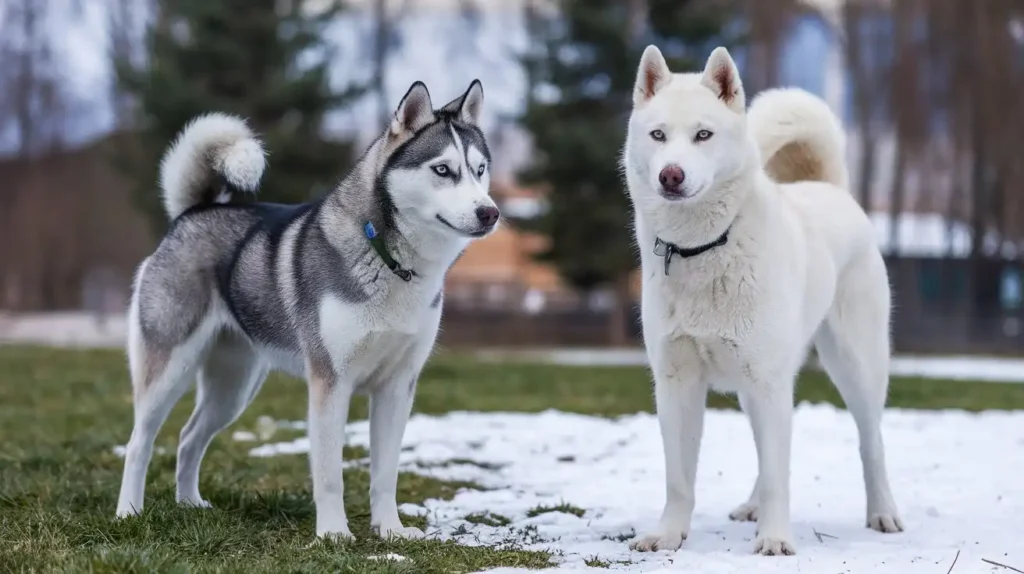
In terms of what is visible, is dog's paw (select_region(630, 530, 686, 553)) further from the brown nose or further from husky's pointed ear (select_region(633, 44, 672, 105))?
husky's pointed ear (select_region(633, 44, 672, 105))

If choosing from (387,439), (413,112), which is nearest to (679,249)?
(413,112)

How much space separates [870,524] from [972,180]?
775 inches

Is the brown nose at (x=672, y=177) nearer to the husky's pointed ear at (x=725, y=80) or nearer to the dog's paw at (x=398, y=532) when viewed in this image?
the husky's pointed ear at (x=725, y=80)

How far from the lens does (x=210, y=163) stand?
15.3 ft

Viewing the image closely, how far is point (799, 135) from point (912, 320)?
Result: 18170mm

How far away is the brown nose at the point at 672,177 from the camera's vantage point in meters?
3.60

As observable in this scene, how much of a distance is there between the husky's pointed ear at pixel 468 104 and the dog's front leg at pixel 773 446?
1557 millimetres

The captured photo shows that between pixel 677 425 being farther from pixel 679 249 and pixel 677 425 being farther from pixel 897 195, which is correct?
pixel 897 195

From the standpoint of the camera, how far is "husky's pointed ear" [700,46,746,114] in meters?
3.88

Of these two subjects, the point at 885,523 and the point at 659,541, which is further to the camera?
the point at 885,523

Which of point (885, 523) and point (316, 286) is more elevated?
point (316, 286)

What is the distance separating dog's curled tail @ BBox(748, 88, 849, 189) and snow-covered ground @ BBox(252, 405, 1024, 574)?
1.62m

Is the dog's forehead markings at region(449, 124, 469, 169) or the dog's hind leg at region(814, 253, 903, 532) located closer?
the dog's forehead markings at region(449, 124, 469, 169)

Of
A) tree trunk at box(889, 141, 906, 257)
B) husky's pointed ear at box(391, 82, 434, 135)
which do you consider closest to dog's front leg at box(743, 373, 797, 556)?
husky's pointed ear at box(391, 82, 434, 135)
